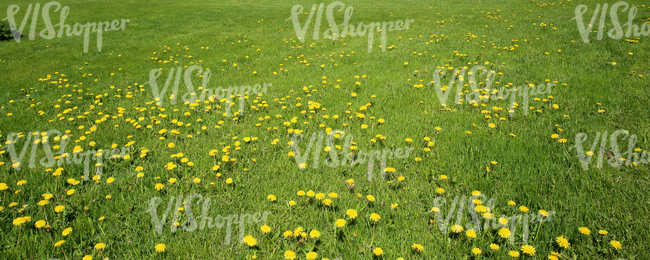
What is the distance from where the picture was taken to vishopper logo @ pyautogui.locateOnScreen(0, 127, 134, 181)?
3322mm

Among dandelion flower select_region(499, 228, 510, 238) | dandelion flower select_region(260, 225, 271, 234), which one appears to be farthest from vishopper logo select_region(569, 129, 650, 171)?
dandelion flower select_region(260, 225, 271, 234)

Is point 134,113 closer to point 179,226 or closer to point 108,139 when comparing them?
point 108,139

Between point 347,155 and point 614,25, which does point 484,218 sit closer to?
point 347,155

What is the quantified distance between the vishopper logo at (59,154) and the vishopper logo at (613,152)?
4613 millimetres

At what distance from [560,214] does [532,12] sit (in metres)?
12.7

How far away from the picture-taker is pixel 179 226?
2508mm

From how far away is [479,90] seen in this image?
4.91 meters

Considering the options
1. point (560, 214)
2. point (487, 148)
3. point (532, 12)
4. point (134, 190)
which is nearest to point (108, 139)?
point (134, 190)

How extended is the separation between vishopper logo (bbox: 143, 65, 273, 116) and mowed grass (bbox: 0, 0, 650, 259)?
0.14 metres

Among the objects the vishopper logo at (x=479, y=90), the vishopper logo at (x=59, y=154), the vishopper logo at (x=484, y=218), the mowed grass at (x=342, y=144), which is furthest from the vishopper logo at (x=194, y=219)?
the vishopper logo at (x=479, y=90)

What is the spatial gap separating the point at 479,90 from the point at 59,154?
5.67 meters

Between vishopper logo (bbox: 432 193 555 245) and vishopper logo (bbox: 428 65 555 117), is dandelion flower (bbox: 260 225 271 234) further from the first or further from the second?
vishopper logo (bbox: 428 65 555 117)

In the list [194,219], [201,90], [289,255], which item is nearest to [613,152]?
[289,255]

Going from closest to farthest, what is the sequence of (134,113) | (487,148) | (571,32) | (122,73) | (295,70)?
(487,148), (134,113), (295,70), (122,73), (571,32)
